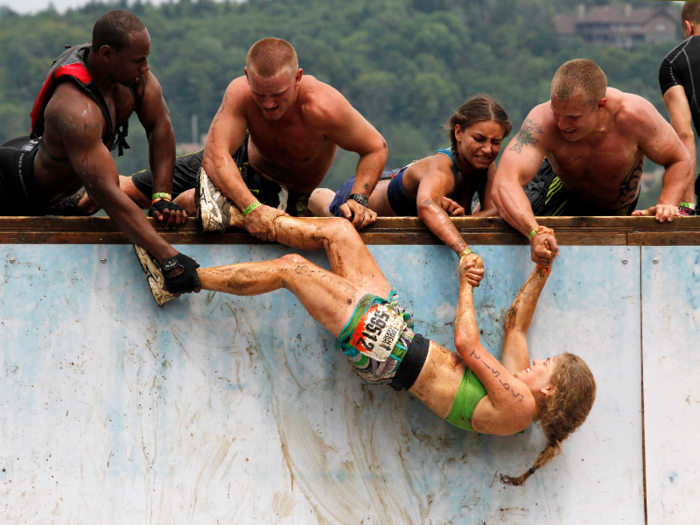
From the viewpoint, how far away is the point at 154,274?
374 centimetres

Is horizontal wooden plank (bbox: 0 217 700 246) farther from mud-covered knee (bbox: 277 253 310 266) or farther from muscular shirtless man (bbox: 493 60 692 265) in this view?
mud-covered knee (bbox: 277 253 310 266)

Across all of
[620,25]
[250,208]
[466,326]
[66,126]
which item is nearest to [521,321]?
[466,326]

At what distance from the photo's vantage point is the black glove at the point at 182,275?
3.56 m

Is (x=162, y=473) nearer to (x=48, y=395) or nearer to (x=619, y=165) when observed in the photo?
(x=48, y=395)

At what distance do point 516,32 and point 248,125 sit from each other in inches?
3209

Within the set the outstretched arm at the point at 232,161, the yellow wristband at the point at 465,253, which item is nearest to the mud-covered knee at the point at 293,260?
the outstretched arm at the point at 232,161

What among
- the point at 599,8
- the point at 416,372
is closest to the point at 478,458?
the point at 416,372

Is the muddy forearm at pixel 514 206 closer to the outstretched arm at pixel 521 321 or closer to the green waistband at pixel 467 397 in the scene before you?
the outstretched arm at pixel 521 321

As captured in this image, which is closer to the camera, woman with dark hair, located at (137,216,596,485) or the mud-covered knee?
woman with dark hair, located at (137,216,596,485)

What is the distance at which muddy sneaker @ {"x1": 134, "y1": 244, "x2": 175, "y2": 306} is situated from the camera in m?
3.73

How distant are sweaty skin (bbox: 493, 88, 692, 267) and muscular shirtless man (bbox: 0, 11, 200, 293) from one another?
1.75 m

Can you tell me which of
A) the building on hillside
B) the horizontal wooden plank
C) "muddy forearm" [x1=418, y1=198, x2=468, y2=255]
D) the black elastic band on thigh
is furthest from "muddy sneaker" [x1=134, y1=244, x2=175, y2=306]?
the building on hillside

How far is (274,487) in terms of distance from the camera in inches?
151

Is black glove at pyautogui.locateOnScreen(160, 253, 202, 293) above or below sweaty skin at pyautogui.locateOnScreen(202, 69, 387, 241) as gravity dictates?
below
